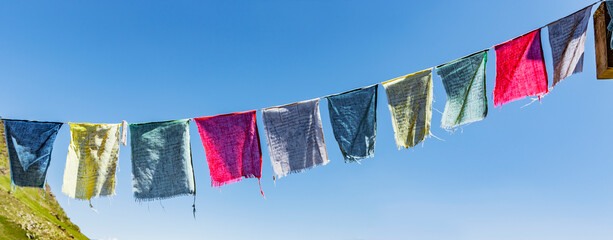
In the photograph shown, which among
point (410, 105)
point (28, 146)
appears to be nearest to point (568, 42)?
point (410, 105)

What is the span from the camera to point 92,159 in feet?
24.8

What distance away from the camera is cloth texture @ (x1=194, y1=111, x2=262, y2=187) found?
7625 mm

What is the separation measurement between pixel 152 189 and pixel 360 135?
13.1 ft

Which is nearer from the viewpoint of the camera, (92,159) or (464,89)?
(464,89)

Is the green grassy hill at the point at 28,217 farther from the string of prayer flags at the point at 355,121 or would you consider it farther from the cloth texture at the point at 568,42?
the cloth texture at the point at 568,42

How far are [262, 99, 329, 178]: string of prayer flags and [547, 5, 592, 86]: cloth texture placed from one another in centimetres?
412

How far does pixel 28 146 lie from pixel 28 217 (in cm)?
8724

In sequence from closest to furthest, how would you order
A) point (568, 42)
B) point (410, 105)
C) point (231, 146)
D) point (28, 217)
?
point (568, 42), point (410, 105), point (231, 146), point (28, 217)

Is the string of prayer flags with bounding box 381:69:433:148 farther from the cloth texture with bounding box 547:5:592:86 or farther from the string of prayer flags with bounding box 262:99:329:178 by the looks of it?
the cloth texture with bounding box 547:5:592:86

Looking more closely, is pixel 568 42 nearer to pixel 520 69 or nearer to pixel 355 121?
pixel 520 69

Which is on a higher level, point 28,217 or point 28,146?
point 28,146

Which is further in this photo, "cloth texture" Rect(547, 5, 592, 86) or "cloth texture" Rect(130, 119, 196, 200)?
"cloth texture" Rect(130, 119, 196, 200)

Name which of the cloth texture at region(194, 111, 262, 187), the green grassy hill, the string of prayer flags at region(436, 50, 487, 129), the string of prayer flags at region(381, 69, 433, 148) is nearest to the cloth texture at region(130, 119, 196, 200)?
the cloth texture at region(194, 111, 262, 187)

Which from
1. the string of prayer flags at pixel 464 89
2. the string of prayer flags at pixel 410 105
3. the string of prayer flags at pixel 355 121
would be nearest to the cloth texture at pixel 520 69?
the string of prayer flags at pixel 464 89
